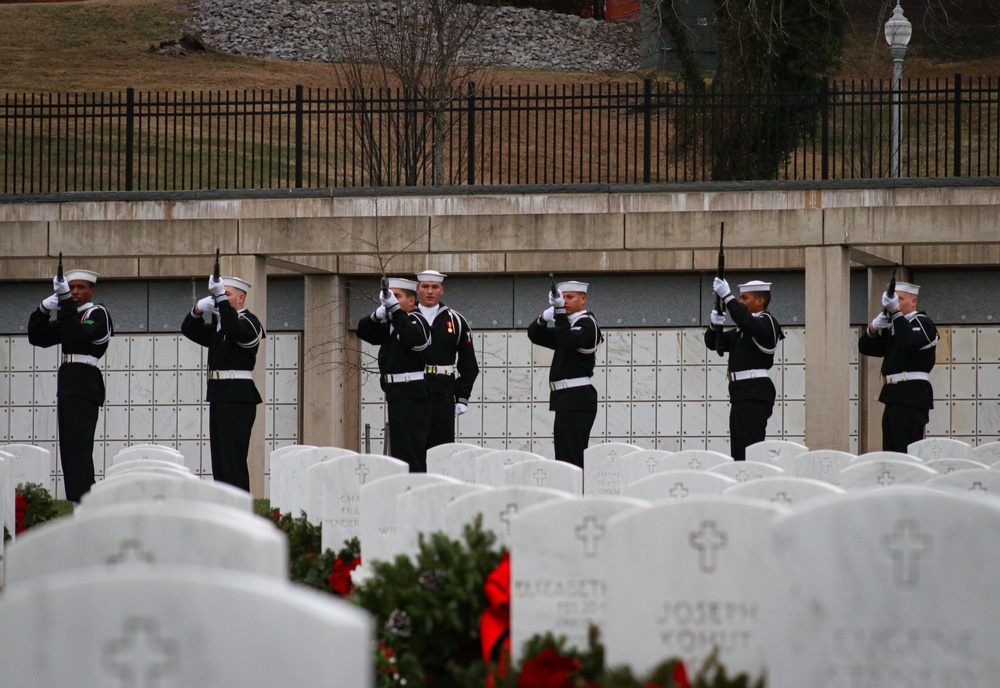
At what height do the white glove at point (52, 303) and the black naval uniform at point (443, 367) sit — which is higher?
the white glove at point (52, 303)

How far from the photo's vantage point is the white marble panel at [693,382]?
16094 mm

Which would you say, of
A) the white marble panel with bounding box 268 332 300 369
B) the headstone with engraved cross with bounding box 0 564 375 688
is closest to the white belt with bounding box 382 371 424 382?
the white marble panel with bounding box 268 332 300 369

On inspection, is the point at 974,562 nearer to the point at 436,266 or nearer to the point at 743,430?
the point at 743,430

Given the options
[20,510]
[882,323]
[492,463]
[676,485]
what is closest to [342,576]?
[676,485]

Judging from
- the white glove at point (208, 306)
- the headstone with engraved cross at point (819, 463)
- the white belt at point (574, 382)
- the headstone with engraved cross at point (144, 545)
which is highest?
the white glove at point (208, 306)

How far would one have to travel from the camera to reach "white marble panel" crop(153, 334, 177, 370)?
1667 cm

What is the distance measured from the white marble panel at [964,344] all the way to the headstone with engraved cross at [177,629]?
13.9 meters

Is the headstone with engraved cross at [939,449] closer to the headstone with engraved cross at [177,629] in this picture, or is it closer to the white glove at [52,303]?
the white glove at [52,303]

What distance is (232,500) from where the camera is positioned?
5.00 m

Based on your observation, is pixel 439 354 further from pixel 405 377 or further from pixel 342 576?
pixel 342 576

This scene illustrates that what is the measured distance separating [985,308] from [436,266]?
20.6 ft

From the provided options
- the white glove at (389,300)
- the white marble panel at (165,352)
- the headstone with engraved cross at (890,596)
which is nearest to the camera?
the headstone with engraved cross at (890,596)

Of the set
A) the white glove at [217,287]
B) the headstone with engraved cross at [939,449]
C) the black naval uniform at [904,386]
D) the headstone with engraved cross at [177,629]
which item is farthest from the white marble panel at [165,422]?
the headstone with engraved cross at [177,629]

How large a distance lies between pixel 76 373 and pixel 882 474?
7.59 m
